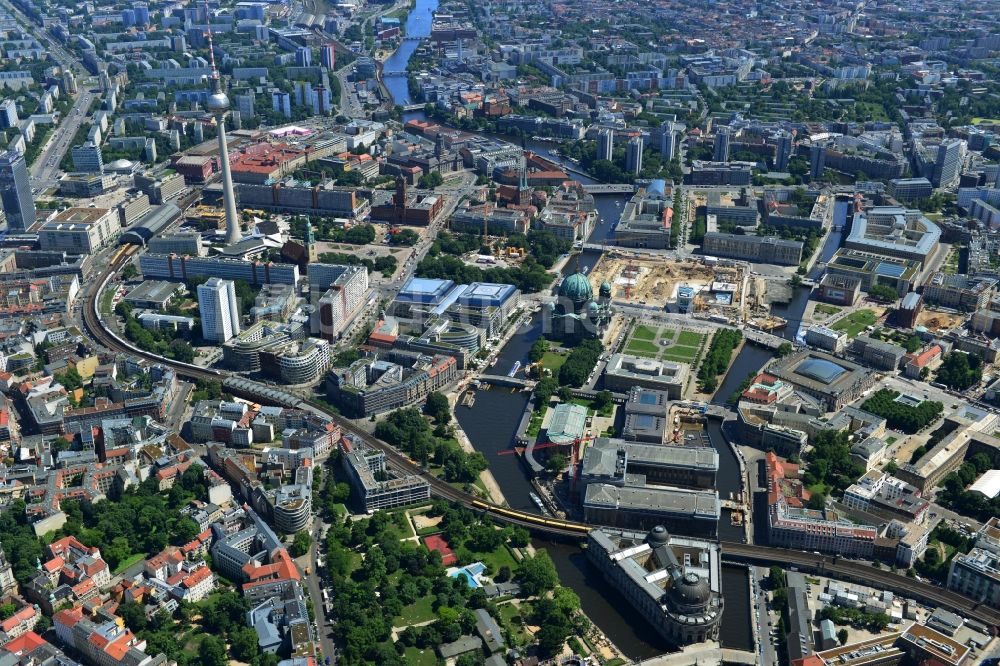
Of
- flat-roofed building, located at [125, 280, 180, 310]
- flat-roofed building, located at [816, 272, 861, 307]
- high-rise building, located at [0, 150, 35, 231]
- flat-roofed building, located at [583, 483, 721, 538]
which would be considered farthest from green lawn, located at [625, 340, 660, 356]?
high-rise building, located at [0, 150, 35, 231]

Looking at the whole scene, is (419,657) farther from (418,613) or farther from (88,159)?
(88,159)

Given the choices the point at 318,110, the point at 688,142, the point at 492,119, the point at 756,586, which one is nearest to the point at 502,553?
the point at 756,586

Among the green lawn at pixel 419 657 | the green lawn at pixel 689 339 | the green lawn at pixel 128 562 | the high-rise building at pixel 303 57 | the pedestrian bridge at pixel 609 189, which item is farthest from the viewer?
the high-rise building at pixel 303 57

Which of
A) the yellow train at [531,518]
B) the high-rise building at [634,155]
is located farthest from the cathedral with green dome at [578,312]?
the high-rise building at [634,155]

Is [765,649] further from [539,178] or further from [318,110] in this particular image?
[318,110]

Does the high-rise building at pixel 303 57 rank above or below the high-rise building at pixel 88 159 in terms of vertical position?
above

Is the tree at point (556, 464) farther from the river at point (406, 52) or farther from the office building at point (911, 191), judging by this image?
the river at point (406, 52)

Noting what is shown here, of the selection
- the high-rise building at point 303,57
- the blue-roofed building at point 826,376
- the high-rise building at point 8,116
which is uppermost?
the high-rise building at point 303,57

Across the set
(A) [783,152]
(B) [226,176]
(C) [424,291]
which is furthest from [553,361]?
(A) [783,152]
